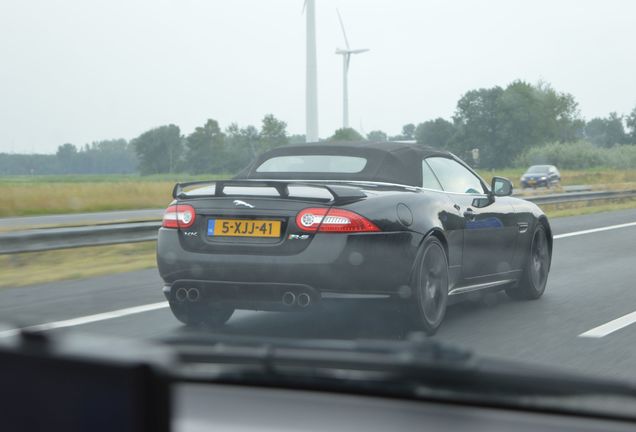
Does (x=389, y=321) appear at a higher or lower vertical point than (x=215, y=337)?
lower

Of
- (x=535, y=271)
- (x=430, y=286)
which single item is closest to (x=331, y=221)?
(x=430, y=286)

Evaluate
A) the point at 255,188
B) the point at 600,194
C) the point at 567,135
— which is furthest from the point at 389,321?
the point at 567,135

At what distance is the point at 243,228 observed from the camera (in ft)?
20.0

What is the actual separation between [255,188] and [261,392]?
4.43 metres

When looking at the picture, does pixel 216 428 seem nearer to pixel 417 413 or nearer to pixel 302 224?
pixel 417 413

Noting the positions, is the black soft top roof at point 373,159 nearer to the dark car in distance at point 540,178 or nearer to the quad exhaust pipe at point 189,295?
the quad exhaust pipe at point 189,295

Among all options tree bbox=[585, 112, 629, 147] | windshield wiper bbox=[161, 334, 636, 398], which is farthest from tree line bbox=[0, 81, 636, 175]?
windshield wiper bbox=[161, 334, 636, 398]

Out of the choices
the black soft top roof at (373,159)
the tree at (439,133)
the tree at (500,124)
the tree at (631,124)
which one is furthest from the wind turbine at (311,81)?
the tree at (631,124)

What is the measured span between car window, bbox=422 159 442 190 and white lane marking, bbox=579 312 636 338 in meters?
1.49

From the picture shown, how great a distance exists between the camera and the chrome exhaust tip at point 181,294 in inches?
243

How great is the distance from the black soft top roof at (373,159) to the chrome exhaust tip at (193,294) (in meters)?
1.35

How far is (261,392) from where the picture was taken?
1.79 m

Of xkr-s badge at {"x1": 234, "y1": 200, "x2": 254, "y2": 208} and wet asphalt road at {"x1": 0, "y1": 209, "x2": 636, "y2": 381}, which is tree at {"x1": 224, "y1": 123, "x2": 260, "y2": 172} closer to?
wet asphalt road at {"x1": 0, "y1": 209, "x2": 636, "y2": 381}

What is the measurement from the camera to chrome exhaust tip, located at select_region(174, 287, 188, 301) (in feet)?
20.2
